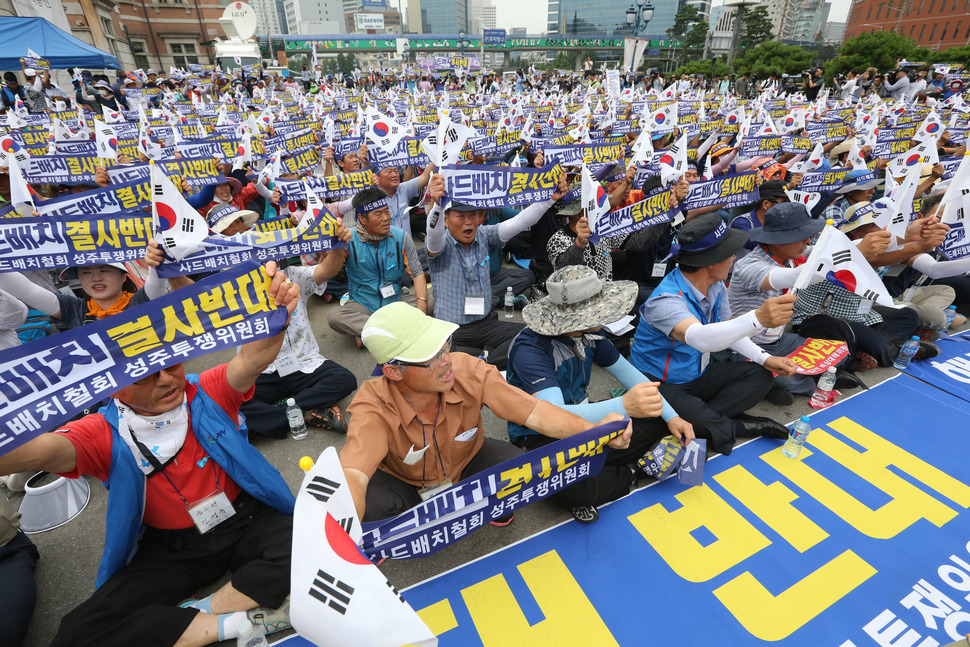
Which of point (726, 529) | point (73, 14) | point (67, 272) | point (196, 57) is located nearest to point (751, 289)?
point (726, 529)

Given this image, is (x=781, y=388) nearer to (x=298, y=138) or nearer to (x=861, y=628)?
(x=861, y=628)

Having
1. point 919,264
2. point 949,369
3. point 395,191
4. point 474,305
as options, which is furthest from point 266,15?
point 949,369

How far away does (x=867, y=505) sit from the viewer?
315 centimetres

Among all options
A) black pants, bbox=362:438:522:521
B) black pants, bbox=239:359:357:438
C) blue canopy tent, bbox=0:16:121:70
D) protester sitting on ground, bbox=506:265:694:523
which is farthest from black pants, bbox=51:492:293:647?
blue canopy tent, bbox=0:16:121:70

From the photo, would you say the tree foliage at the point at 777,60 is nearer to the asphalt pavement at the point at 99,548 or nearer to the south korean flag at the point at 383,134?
the south korean flag at the point at 383,134

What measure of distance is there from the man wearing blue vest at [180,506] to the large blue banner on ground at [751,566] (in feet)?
3.12

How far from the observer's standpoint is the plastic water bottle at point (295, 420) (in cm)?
399

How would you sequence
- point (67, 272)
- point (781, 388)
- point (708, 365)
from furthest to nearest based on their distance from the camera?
point (67, 272) < point (781, 388) < point (708, 365)

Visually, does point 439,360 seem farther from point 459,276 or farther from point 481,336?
point 481,336

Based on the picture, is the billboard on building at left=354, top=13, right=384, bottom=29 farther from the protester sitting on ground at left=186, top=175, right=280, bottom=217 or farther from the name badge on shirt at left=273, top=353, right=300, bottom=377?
the name badge on shirt at left=273, top=353, right=300, bottom=377

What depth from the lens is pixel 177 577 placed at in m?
2.49

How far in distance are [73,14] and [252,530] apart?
2227 inches

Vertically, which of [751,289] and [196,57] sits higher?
[196,57]

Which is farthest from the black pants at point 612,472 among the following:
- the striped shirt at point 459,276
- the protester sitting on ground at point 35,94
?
the protester sitting on ground at point 35,94
